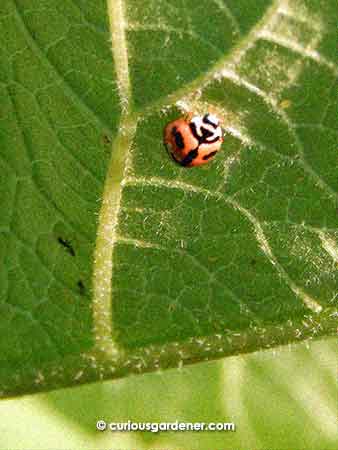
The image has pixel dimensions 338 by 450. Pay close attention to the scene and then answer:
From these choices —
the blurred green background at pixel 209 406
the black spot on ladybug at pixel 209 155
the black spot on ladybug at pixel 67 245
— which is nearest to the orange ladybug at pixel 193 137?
the black spot on ladybug at pixel 209 155

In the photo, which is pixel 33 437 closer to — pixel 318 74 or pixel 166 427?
pixel 166 427

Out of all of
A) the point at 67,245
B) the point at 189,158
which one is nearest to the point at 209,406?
the point at 67,245

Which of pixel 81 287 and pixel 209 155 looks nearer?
pixel 81 287

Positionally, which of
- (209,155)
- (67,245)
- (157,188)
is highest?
(209,155)

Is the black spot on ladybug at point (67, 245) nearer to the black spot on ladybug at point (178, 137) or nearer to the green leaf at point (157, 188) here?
the green leaf at point (157, 188)

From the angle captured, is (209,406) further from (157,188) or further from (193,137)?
(193,137)

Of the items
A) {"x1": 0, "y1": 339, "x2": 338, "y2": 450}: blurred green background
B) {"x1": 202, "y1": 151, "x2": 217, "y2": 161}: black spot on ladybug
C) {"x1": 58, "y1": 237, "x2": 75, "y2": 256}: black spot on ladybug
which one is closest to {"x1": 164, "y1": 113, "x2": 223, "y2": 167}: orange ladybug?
{"x1": 202, "y1": 151, "x2": 217, "y2": 161}: black spot on ladybug

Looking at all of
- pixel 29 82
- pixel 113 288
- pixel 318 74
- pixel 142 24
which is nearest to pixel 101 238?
pixel 113 288
